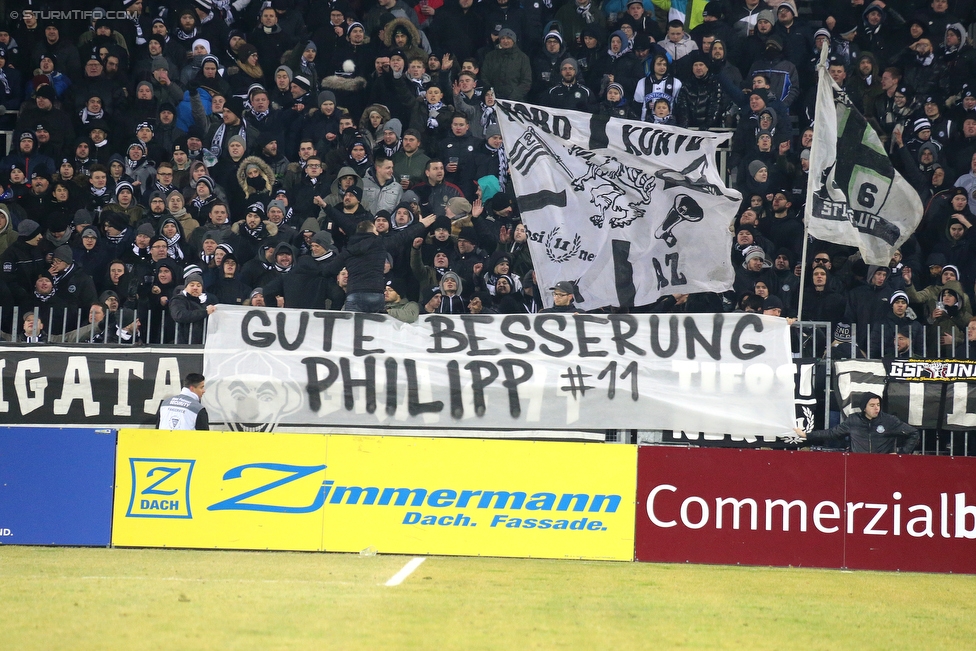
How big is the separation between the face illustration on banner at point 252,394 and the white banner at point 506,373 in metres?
0.01

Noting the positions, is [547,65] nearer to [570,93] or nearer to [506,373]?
[570,93]

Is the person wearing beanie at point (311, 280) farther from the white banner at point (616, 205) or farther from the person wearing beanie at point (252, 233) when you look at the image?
the white banner at point (616, 205)

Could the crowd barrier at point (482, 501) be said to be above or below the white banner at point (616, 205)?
below

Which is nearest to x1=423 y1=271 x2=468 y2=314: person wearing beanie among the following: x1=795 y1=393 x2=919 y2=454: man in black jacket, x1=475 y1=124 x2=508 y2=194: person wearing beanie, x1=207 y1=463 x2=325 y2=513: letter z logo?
x1=475 y1=124 x2=508 y2=194: person wearing beanie

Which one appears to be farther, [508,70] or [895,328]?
[508,70]

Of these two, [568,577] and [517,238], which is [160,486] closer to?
[568,577]

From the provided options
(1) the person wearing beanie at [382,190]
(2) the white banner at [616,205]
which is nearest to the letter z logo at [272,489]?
(2) the white banner at [616,205]

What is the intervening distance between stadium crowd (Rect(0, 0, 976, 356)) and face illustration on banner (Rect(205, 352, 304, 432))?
2.91 ft

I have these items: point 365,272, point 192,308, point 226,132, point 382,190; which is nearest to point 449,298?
point 365,272

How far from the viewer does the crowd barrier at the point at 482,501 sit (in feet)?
40.6

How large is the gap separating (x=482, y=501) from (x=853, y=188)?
5943 mm

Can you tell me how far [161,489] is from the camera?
489 inches

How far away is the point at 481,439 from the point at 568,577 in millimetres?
2124

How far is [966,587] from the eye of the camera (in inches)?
450
